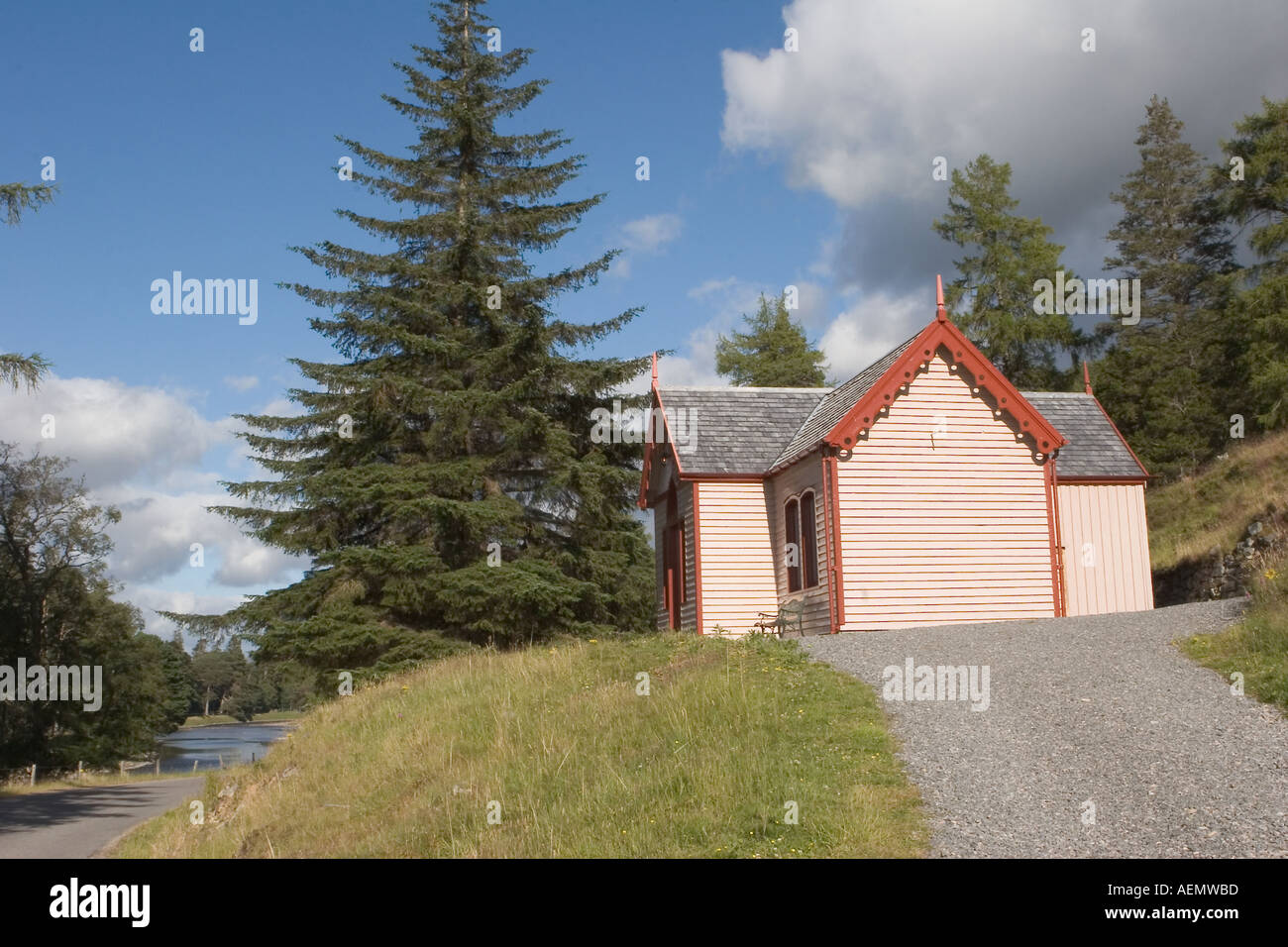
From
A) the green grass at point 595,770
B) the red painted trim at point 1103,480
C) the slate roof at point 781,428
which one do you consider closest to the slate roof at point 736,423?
the slate roof at point 781,428

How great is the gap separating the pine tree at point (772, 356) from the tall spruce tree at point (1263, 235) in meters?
16.6

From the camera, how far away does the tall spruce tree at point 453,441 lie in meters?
25.3

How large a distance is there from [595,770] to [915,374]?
1265 centimetres

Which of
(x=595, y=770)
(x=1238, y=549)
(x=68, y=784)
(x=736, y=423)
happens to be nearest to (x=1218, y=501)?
(x=1238, y=549)

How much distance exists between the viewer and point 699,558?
22406mm

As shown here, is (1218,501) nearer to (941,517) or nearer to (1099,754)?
(941,517)

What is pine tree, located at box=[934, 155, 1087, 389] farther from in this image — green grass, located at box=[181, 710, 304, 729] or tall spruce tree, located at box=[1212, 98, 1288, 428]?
green grass, located at box=[181, 710, 304, 729]

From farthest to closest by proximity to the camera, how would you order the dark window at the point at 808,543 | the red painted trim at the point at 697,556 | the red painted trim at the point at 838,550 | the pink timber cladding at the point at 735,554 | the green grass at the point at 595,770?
the pink timber cladding at the point at 735,554 → the red painted trim at the point at 697,556 → the dark window at the point at 808,543 → the red painted trim at the point at 838,550 → the green grass at the point at 595,770

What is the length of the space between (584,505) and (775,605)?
6.89 metres

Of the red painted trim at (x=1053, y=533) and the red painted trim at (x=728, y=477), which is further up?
the red painted trim at (x=728, y=477)

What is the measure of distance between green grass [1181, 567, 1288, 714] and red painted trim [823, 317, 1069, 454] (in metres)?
6.99

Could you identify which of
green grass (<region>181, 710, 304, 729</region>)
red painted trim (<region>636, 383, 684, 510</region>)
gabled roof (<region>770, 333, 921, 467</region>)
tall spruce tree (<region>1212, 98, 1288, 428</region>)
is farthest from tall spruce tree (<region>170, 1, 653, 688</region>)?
green grass (<region>181, 710, 304, 729</region>)

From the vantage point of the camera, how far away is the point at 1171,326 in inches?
1950

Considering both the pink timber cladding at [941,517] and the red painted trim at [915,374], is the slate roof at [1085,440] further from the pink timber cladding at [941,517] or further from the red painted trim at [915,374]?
the pink timber cladding at [941,517]
